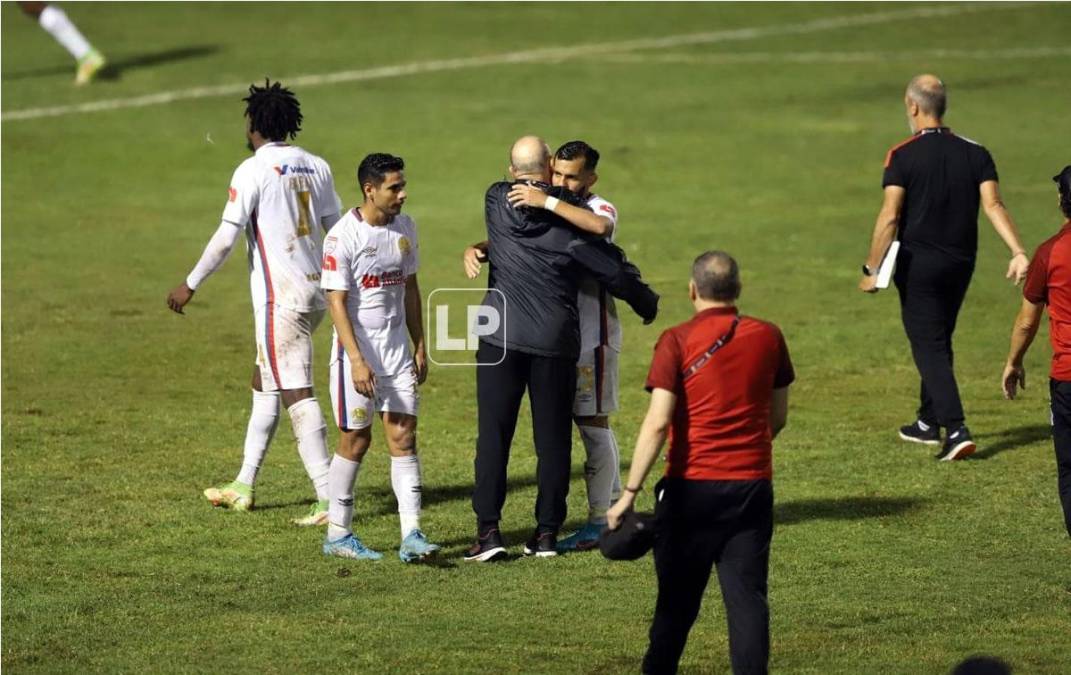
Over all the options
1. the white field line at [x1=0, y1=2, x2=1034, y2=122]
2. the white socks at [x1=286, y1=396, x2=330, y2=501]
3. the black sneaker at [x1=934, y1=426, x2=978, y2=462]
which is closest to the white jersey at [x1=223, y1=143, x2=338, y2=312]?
the white socks at [x1=286, y1=396, x2=330, y2=501]

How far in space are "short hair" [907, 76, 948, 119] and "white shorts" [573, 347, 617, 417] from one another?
11.2ft

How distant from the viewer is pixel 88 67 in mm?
29109

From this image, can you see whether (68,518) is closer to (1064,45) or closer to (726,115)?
(726,115)

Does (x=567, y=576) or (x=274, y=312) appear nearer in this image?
(x=567, y=576)

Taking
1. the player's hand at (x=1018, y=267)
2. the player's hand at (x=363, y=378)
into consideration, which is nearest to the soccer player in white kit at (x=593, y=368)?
the player's hand at (x=363, y=378)

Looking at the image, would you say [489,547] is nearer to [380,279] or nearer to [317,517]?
[317,517]

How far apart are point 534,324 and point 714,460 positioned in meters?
2.56

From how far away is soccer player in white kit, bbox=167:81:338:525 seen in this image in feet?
36.2

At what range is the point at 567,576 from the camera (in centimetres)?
996

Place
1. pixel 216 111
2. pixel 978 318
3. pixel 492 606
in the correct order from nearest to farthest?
pixel 492 606 < pixel 978 318 < pixel 216 111

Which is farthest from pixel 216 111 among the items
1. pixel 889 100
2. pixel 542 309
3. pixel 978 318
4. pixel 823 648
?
pixel 823 648

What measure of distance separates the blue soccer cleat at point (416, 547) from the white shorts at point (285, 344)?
1533 millimetres

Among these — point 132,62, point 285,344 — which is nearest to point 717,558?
point 285,344

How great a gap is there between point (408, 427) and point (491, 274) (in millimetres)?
991
